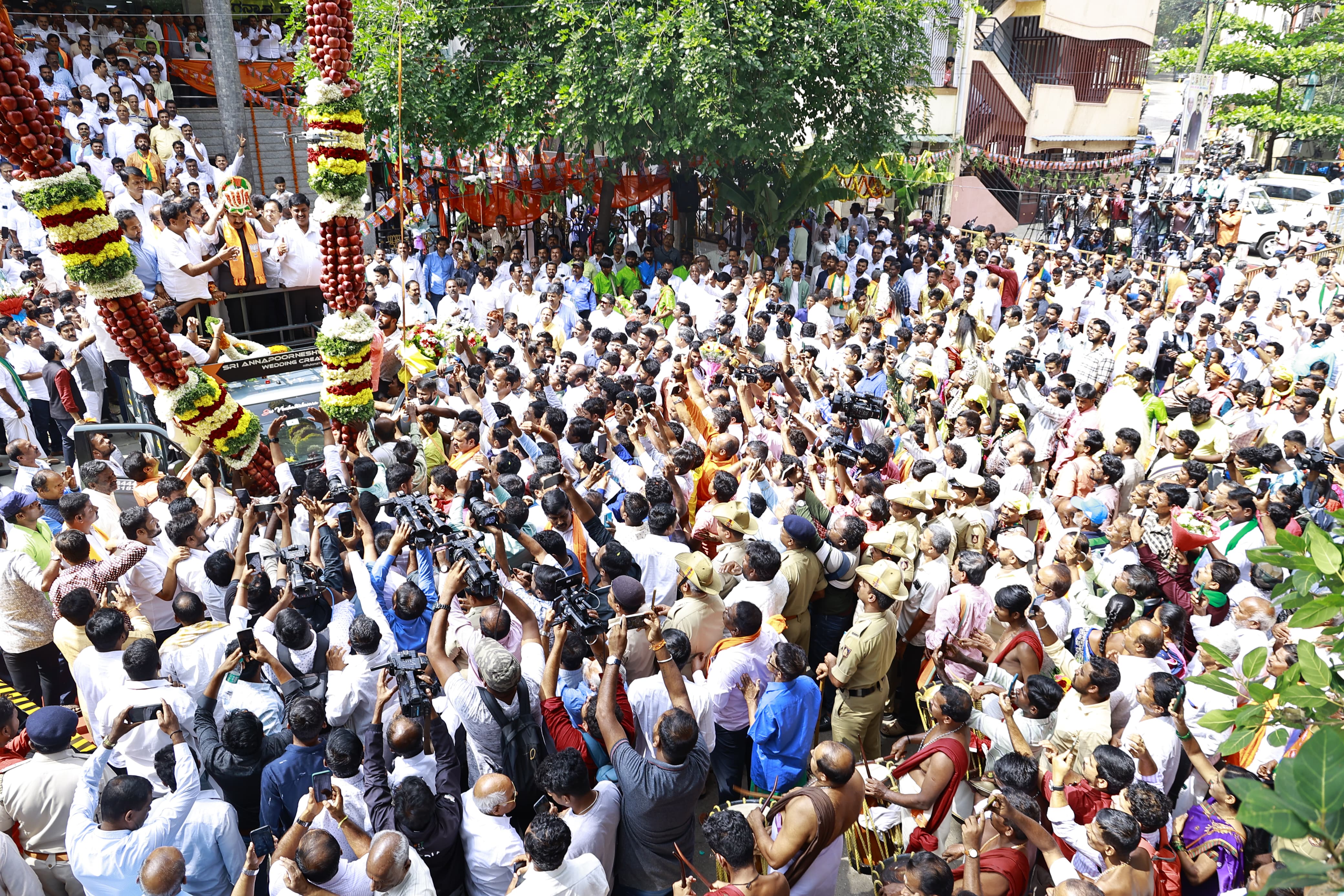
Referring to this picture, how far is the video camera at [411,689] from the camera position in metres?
3.57

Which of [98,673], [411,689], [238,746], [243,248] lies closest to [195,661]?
[98,673]

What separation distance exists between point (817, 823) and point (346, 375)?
4.77 metres

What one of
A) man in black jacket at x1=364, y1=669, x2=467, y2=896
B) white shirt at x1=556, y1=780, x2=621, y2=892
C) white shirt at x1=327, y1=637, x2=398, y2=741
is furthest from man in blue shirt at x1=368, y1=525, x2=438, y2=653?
white shirt at x1=556, y1=780, x2=621, y2=892

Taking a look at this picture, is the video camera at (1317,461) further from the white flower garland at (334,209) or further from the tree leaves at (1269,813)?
the white flower garland at (334,209)

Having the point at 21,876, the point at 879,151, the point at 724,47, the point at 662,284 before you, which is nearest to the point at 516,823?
the point at 21,876

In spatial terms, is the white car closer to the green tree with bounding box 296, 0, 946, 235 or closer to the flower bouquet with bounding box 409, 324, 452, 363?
the green tree with bounding box 296, 0, 946, 235

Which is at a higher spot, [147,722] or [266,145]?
[266,145]

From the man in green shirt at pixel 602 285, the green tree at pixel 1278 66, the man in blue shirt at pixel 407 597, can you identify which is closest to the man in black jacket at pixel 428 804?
the man in blue shirt at pixel 407 597

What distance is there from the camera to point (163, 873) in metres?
3.02

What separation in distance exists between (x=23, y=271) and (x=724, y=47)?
26.6 ft

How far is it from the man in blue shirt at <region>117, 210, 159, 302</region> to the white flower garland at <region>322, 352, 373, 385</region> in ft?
7.82

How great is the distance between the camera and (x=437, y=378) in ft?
26.7

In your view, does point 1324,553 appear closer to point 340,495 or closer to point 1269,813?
point 1269,813

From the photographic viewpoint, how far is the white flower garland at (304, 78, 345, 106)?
6.05m
